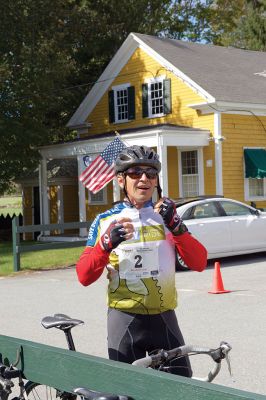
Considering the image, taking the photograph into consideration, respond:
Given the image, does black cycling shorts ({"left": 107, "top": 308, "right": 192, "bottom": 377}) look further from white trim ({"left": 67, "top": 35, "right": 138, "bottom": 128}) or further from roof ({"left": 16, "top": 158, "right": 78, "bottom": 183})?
roof ({"left": 16, "top": 158, "right": 78, "bottom": 183})

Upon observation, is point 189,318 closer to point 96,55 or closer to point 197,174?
point 197,174

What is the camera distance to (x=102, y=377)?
2.58m

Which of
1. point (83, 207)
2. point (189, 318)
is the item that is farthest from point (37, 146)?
point (189, 318)

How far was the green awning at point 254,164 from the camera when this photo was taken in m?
24.6

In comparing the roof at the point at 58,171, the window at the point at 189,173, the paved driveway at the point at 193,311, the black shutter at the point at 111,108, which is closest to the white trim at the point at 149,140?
the window at the point at 189,173

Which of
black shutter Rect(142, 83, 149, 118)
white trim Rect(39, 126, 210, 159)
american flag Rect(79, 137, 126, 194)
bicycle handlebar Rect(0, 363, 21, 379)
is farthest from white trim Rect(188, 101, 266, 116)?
bicycle handlebar Rect(0, 363, 21, 379)

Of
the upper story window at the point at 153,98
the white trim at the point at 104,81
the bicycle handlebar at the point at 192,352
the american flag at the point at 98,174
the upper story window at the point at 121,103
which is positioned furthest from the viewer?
the white trim at the point at 104,81

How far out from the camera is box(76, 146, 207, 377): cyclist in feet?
12.0

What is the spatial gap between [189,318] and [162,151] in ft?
44.1

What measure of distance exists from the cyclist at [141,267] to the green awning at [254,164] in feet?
69.7

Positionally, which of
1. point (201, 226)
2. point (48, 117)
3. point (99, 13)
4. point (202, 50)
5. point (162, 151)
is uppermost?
point (99, 13)

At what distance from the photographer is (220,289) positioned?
1187 centimetres

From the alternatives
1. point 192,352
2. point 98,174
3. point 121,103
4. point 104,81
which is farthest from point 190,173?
point 192,352

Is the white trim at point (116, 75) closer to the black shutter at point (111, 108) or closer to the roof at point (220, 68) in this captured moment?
the roof at point (220, 68)
